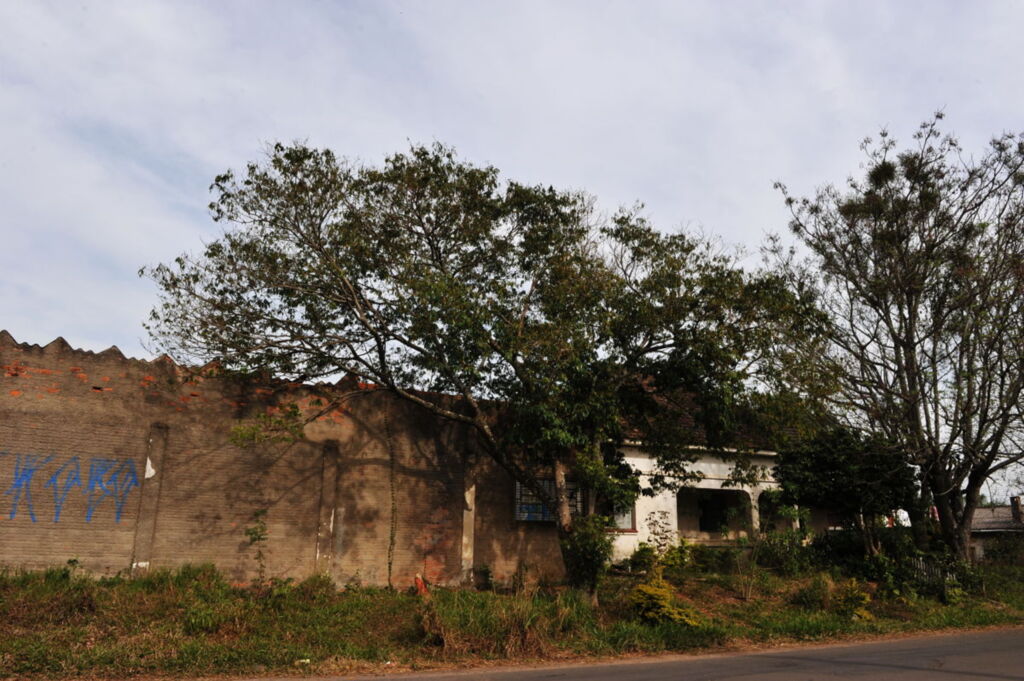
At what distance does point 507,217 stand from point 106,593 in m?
9.71

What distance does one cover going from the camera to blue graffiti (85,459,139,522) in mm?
12445

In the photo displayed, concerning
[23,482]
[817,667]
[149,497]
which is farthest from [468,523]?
[23,482]

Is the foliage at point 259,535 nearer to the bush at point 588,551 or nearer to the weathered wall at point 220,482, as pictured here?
the weathered wall at point 220,482

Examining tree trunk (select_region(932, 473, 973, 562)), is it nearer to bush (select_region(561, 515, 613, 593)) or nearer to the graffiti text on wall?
bush (select_region(561, 515, 613, 593))

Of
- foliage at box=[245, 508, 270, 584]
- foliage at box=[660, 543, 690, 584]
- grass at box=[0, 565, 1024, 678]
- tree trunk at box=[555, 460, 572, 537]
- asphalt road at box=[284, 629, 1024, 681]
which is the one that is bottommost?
asphalt road at box=[284, 629, 1024, 681]

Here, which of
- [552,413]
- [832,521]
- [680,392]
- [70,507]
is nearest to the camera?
[70,507]

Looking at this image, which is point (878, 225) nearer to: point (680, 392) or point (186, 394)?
point (680, 392)

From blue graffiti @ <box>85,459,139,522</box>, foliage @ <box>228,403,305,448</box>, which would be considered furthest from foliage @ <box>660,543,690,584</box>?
blue graffiti @ <box>85,459,139,522</box>

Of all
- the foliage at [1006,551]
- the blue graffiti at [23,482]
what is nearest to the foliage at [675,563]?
the foliage at [1006,551]

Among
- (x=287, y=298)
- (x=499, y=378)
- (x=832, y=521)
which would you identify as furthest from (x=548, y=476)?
(x=832, y=521)

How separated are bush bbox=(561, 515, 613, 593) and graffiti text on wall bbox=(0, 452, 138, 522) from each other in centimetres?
772

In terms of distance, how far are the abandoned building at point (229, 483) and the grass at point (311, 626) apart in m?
0.65

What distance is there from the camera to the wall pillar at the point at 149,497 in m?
12.6

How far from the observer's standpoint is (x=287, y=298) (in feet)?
46.9
